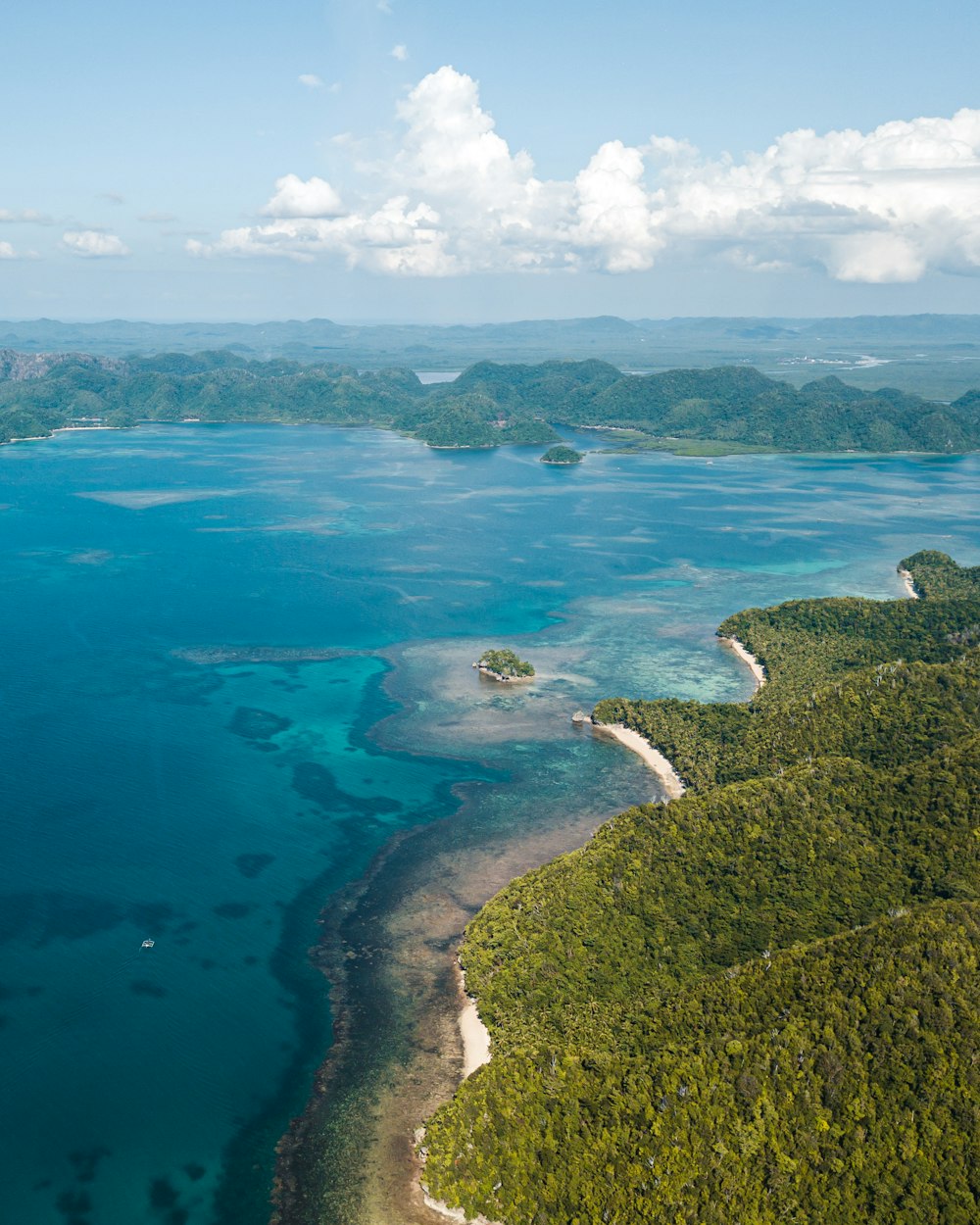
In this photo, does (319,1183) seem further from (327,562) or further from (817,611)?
(327,562)

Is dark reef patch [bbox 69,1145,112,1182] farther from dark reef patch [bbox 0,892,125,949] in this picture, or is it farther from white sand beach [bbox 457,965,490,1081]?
white sand beach [bbox 457,965,490,1081]

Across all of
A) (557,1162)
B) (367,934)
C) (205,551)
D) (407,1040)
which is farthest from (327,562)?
(557,1162)

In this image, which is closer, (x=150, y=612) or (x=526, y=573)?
(x=150, y=612)

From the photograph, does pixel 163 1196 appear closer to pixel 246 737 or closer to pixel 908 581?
pixel 246 737

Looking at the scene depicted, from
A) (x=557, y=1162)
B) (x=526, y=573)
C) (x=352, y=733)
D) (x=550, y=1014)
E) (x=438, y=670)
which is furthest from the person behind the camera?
(x=526, y=573)

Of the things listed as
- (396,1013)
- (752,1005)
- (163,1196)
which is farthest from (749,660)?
(163,1196)

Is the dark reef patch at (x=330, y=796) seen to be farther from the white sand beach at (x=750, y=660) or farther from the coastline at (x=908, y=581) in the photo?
the coastline at (x=908, y=581)

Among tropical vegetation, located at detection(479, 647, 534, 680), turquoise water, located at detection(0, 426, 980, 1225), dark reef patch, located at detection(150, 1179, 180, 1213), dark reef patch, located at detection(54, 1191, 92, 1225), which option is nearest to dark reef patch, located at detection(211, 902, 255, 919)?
turquoise water, located at detection(0, 426, 980, 1225)
